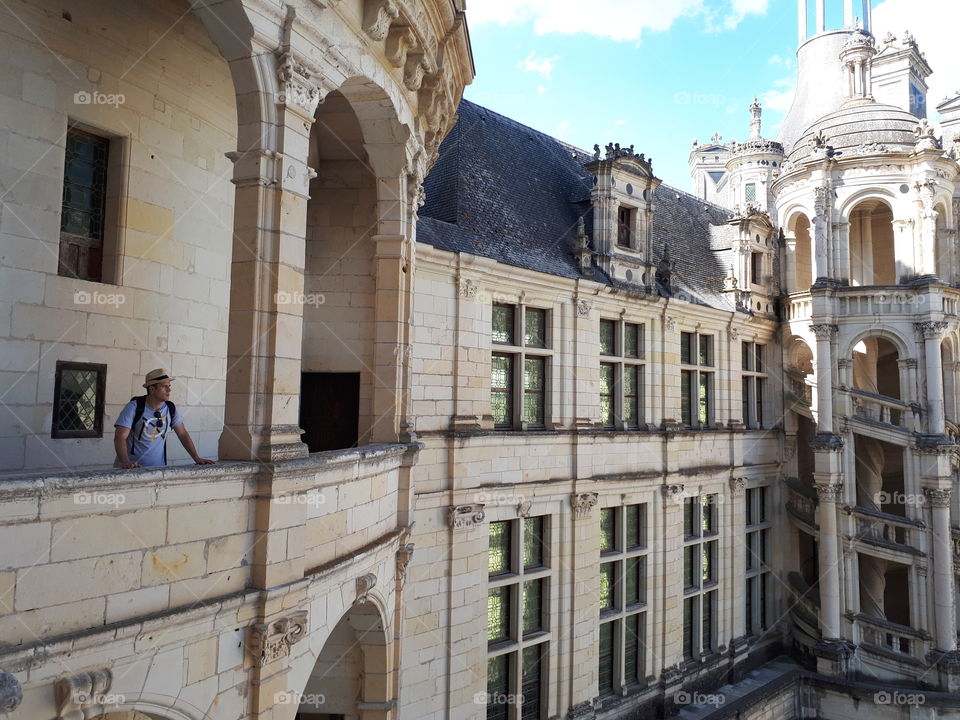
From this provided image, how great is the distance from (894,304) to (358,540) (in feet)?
53.8

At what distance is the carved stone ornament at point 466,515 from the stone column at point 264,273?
21.0 ft

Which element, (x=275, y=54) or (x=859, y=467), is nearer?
(x=275, y=54)

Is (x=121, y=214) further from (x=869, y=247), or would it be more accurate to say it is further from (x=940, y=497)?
(x=869, y=247)

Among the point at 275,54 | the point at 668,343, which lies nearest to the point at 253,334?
the point at 275,54

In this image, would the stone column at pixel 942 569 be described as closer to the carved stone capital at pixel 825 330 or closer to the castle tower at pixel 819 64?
the carved stone capital at pixel 825 330

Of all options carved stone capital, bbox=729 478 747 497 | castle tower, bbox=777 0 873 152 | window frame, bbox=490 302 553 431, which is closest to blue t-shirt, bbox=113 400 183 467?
window frame, bbox=490 302 553 431

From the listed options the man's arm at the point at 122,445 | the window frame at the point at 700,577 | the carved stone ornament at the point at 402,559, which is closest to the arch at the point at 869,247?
the window frame at the point at 700,577

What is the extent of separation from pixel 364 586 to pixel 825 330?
15567mm

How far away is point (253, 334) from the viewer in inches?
219

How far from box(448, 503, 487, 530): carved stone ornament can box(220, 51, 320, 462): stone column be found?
6416 mm

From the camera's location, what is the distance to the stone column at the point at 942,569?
53.9ft

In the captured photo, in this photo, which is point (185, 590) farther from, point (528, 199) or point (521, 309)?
point (528, 199)

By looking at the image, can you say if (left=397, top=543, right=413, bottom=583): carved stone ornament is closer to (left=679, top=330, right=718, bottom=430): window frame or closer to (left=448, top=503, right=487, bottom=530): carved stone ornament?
(left=448, top=503, right=487, bottom=530): carved stone ornament

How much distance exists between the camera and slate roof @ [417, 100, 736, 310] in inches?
532
